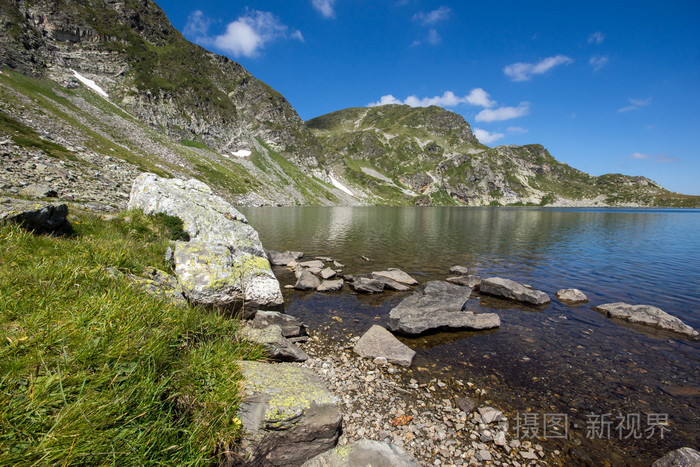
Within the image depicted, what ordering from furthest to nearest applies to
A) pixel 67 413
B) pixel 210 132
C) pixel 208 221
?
pixel 210 132 < pixel 208 221 < pixel 67 413

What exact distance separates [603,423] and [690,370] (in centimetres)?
605

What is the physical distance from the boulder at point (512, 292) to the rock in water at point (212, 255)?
542 inches

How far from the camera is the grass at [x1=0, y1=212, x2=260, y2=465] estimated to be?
9.98ft

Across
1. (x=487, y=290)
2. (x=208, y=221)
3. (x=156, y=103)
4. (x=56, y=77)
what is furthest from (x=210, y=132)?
(x=487, y=290)

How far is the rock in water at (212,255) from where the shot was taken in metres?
10.9

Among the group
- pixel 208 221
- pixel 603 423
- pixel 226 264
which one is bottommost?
pixel 603 423

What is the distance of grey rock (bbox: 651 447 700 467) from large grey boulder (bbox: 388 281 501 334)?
684 cm

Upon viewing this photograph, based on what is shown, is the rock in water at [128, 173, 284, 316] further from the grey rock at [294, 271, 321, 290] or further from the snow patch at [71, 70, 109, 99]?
the snow patch at [71, 70, 109, 99]

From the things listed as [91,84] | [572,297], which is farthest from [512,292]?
[91,84]

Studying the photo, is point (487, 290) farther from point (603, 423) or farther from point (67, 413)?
point (67, 413)

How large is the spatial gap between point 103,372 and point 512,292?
19119 millimetres

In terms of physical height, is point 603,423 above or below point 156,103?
below

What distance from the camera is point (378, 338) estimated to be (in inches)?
452

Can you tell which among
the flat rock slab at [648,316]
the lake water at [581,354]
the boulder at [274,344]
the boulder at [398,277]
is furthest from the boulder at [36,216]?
the flat rock slab at [648,316]
